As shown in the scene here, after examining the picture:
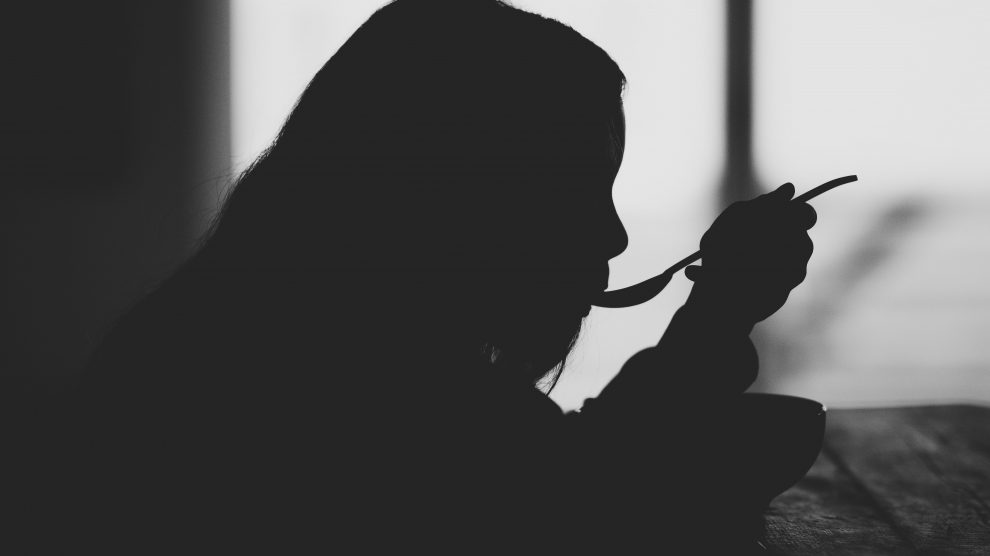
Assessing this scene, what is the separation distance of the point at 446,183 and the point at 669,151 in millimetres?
1955

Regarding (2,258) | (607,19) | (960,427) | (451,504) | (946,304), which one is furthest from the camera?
(946,304)

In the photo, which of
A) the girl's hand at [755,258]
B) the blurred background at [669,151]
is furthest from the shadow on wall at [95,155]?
the girl's hand at [755,258]

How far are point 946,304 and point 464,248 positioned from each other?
2.46 m

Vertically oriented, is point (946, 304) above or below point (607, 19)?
below

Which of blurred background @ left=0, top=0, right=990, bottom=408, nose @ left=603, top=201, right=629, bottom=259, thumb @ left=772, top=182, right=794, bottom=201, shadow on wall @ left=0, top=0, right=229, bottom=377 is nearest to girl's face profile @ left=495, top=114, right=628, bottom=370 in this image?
nose @ left=603, top=201, right=629, bottom=259

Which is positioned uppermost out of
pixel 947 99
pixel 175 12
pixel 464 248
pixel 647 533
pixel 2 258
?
pixel 175 12

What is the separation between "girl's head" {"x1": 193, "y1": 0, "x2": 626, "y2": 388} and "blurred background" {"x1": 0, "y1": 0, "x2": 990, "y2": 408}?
5.32 ft

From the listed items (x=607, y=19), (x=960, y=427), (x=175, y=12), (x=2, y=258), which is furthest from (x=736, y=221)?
(x=2, y=258)

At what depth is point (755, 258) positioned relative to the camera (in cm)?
53

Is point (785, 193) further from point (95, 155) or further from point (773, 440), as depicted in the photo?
point (95, 155)

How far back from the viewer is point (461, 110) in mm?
529

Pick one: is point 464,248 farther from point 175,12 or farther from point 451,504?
point 175,12

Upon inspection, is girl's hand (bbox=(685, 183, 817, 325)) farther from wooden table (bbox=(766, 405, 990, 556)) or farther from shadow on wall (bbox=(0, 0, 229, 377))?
shadow on wall (bbox=(0, 0, 229, 377))

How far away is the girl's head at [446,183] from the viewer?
0.53 metres
